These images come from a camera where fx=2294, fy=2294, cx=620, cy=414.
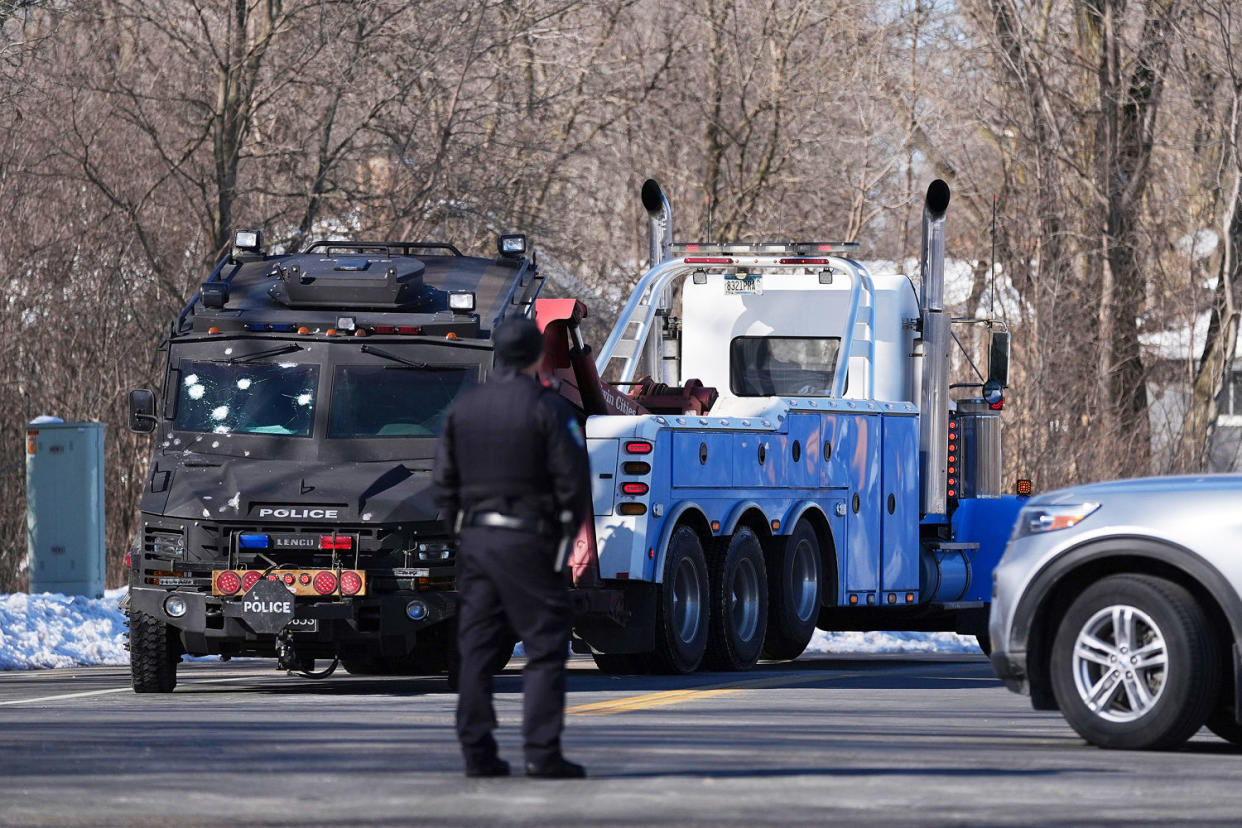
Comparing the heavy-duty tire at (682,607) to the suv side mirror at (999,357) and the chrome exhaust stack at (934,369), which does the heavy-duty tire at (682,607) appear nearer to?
the chrome exhaust stack at (934,369)

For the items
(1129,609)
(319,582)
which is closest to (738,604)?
(319,582)

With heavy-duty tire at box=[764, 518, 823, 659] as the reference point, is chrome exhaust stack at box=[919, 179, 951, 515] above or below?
above

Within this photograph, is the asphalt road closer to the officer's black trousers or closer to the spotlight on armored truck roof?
the officer's black trousers

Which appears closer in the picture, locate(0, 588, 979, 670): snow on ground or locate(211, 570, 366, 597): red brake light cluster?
locate(211, 570, 366, 597): red brake light cluster

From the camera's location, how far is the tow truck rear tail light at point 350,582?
43.6ft

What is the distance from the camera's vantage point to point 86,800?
8109 millimetres

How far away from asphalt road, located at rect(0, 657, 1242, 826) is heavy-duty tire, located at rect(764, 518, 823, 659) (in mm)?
2585

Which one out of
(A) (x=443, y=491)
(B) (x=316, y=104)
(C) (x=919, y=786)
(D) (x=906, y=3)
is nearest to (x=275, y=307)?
(A) (x=443, y=491)

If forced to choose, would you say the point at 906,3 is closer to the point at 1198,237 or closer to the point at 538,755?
the point at 1198,237

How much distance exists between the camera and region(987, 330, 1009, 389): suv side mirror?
18.7 m

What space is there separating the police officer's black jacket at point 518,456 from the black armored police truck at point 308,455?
188 inches

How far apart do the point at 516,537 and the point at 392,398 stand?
5.91 metres

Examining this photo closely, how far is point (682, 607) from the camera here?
15.4m

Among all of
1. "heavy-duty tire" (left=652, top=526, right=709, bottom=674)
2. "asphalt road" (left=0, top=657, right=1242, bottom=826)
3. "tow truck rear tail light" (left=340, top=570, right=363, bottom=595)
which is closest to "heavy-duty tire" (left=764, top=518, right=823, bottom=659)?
"heavy-duty tire" (left=652, top=526, right=709, bottom=674)
